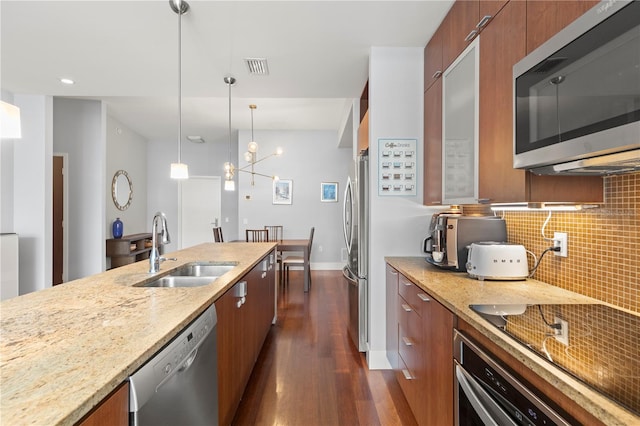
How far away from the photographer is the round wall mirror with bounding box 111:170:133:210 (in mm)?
5785

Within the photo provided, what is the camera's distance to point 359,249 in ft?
8.75

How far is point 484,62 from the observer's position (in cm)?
158

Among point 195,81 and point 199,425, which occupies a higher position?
point 195,81

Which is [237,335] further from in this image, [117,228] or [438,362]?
[117,228]

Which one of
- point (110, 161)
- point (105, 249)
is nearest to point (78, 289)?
point (105, 249)

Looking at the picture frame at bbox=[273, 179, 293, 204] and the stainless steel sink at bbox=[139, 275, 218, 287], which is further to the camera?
the picture frame at bbox=[273, 179, 293, 204]

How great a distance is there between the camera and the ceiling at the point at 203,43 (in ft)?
6.78

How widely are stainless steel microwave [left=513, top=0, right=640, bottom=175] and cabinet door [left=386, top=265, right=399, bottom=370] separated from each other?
4.23ft

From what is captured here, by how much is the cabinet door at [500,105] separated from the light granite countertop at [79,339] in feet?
4.54

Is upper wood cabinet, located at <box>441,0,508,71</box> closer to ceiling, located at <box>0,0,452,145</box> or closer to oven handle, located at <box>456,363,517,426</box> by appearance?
ceiling, located at <box>0,0,452,145</box>

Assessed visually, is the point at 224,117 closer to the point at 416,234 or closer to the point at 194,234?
the point at 194,234

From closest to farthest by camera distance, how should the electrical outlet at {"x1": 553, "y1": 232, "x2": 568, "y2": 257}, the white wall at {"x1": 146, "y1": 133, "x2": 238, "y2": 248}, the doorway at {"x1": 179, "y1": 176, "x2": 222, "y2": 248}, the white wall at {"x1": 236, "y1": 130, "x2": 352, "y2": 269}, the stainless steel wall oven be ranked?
the stainless steel wall oven
the electrical outlet at {"x1": 553, "y1": 232, "x2": 568, "y2": 257}
the white wall at {"x1": 236, "y1": 130, "x2": 352, "y2": 269}
the white wall at {"x1": 146, "y1": 133, "x2": 238, "y2": 248}
the doorway at {"x1": 179, "y1": 176, "x2": 222, "y2": 248}

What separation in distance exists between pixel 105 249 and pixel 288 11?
4.96 metres

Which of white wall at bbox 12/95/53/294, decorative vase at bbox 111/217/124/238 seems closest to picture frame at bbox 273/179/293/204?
decorative vase at bbox 111/217/124/238
